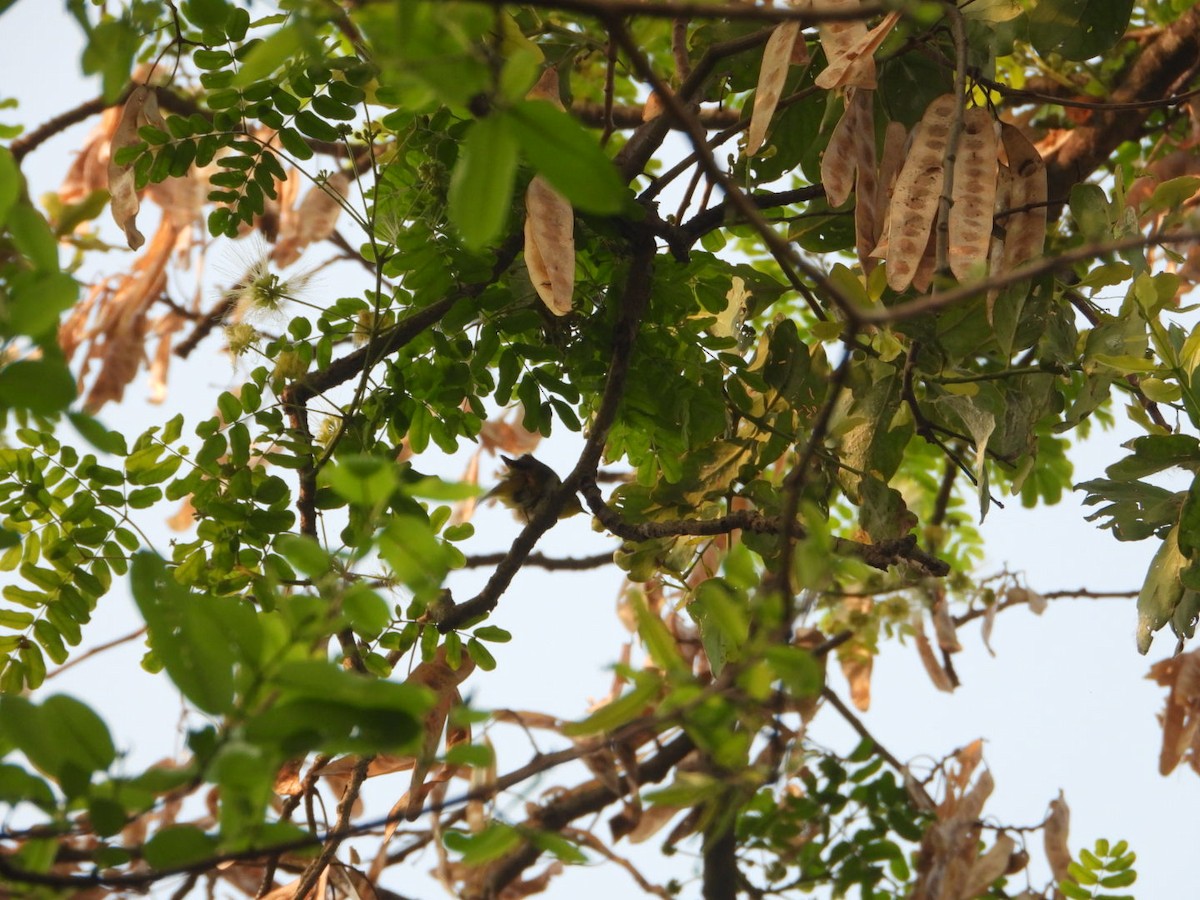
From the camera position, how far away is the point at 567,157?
0.50m

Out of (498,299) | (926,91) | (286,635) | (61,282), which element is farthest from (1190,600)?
(61,282)

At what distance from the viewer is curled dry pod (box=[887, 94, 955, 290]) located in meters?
0.95

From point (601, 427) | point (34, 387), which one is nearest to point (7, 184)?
point (34, 387)

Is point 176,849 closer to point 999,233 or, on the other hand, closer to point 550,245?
point 550,245

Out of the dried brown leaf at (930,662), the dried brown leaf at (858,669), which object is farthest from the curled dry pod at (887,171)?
the dried brown leaf at (858,669)

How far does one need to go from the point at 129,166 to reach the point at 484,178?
0.77 metres

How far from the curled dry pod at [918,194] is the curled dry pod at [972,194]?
17mm

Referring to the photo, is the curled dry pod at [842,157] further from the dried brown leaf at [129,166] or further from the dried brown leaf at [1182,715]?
the dried brown leaf at [1182,715]

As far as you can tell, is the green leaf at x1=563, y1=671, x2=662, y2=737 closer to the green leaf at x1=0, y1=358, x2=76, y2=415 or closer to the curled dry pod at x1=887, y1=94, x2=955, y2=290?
the green leaf at x1=0, y1=358, x2=76, y2=415

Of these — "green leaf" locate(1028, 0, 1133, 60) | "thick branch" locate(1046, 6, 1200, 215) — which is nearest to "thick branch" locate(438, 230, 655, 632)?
"green leaf" locate(1028, 0, 1133, 60)

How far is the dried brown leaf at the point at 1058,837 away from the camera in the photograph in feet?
4.81

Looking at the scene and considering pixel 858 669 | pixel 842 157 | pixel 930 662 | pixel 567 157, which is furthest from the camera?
pixel 858 669

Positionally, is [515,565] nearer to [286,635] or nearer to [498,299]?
[498,299]

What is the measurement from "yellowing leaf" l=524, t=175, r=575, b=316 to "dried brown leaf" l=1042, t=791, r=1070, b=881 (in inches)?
39.9
